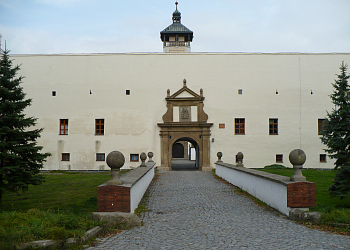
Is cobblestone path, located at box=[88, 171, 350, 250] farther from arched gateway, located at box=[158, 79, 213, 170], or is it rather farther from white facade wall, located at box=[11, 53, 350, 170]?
white facade wall, located at box=[11, 53, 350, 170]

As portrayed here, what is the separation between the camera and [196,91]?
2542 cm

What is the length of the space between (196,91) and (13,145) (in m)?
18.2

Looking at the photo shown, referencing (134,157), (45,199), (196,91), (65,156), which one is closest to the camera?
(45,199)

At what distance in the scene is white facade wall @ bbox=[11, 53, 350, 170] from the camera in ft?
82.3

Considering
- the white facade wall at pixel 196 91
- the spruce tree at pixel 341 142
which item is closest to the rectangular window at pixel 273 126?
the white facade wall at pixel 196 91

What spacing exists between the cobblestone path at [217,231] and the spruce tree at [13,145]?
3302mm

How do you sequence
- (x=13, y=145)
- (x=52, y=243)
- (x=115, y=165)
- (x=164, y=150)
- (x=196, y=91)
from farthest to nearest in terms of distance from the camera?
(x=196, y=91), (x=164, y=150), (x=13, y=145), (x=115, y=165), (x=52, y=243)

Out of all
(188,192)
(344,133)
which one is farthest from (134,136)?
(344,133)

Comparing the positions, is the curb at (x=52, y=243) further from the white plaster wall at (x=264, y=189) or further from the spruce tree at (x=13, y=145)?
the white plaster wall at (x=264, y=189)

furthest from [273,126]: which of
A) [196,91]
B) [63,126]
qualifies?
[63,126]

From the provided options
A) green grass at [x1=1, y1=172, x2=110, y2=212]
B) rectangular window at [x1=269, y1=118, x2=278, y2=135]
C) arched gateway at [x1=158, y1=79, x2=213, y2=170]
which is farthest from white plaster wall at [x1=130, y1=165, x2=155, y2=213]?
rectangular window at [x1=269, y1=118, x2=278, y2=135]

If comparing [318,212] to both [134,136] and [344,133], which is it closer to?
[344,133]

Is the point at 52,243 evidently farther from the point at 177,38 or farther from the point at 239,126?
the point at 177,38

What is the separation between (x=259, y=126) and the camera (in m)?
25.2
